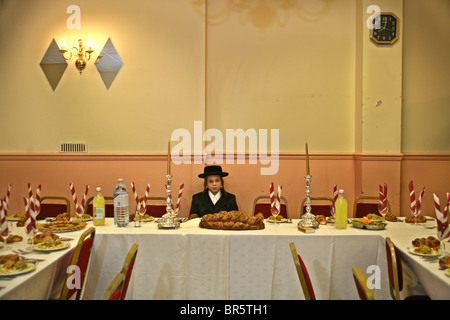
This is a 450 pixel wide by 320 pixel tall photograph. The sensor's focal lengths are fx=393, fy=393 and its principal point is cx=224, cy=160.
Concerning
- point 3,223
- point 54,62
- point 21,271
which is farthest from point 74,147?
point 21,271

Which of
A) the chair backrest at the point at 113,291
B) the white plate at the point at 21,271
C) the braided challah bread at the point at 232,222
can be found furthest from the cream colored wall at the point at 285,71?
the chair backrest at the point at 113,291

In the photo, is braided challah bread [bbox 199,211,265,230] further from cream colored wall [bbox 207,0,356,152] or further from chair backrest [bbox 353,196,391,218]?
cream colored wall [bbox 207,0,356,152]

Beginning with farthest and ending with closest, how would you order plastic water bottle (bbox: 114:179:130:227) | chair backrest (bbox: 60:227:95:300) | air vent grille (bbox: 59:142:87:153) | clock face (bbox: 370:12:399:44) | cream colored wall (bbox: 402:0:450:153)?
air vent grille (bbox: 59:142:87:153)
cream colored wall (bbox: 402:0:450:153)
clock face (bbox: 370:12:399:44)
plastic water bottle (bbox: 114:179:130:227)
chair backrest (bbox: 60:227:95:300)

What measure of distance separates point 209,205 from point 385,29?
2.88 m

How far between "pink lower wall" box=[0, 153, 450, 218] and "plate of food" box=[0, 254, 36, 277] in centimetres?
267

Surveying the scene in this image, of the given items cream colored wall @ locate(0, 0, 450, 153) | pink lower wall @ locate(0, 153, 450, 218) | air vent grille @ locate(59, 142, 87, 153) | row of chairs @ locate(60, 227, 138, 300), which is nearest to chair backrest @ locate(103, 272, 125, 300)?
row of chairs @ locate(60, 227, 138, 300)

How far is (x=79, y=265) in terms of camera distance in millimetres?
2412

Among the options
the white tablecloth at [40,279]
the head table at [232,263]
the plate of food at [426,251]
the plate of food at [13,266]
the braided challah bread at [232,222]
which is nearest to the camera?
the white tablecloth at [40,279]

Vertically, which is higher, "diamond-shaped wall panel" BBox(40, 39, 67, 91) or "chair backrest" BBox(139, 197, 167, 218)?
"diamond-shaped wall panel" BBox(40, 39, 67, 91)

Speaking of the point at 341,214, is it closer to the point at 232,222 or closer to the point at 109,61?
the point at 232,222

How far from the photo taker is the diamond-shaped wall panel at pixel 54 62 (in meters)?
4.85

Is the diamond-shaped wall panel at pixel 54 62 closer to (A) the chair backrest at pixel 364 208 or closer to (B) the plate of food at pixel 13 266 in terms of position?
(B) the plate of food at pixel 13 266

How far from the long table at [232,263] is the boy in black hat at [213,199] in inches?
50.1

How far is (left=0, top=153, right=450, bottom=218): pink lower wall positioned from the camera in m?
4.75
